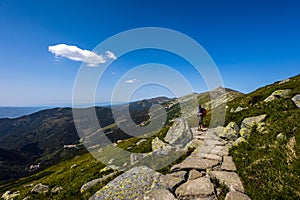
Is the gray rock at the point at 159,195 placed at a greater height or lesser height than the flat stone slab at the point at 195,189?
lesser

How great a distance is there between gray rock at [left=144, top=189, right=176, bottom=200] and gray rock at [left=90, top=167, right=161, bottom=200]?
0.41 metres

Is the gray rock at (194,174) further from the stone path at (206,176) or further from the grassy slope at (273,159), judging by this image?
the grassy slope at (273,159)

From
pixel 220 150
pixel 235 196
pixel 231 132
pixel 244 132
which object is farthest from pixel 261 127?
pixel 235 196

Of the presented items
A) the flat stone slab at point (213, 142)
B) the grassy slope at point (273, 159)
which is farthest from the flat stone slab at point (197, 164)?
the flat stone slab at point (213, 142)

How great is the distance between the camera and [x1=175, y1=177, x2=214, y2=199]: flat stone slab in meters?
9.27

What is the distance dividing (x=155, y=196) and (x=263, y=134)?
10.3 metres

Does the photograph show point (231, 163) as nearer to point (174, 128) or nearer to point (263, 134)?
point (263, 134)

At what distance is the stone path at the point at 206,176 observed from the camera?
930 centimetres

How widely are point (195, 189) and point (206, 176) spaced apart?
1.74 metres

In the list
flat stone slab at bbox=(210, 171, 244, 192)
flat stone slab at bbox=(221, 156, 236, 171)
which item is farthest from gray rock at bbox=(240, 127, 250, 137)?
flat stone slab at bbox=(210, 171, 244, 192)

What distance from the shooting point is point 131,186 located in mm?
10641

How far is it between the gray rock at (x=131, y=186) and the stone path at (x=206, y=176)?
102 cm

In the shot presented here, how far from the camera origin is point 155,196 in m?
9.49

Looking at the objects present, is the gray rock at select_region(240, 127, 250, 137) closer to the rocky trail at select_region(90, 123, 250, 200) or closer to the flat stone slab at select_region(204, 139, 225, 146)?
the flat stone slab at select_region(204, 139, 225, 146)
